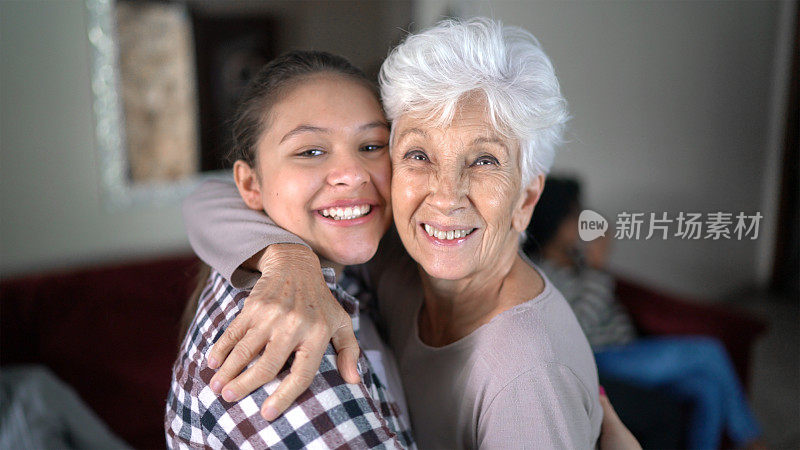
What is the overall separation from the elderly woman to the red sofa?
1533mm

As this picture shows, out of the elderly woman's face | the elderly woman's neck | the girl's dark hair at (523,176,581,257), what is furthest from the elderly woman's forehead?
the girl's dark hair at (523,176,581,257)

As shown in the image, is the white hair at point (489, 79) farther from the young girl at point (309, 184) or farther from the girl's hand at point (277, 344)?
the girl's hand at point (277, 344)

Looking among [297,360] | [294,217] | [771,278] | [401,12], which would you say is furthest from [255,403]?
[401,12]

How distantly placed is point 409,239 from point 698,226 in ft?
1.52

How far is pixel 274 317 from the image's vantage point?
2.18ft

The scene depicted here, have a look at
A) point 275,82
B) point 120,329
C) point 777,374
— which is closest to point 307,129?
point 275,82

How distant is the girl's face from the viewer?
3.02 feet

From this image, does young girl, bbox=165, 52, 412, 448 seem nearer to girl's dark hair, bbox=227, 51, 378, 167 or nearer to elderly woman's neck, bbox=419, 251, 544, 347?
girl's dark hair, bbox=227, 51, 378, 167

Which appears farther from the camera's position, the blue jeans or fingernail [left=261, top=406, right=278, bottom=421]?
the blue jeans

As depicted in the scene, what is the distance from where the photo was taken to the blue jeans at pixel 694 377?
202 cm

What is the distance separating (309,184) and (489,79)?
0.34 metres

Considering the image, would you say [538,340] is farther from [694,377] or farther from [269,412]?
[694,377]

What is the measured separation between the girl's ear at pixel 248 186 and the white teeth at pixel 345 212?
160mm

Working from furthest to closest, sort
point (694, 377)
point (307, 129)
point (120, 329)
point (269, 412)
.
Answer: point (120, 329), point (694, 377), point (307, 129), point (269, 412)
